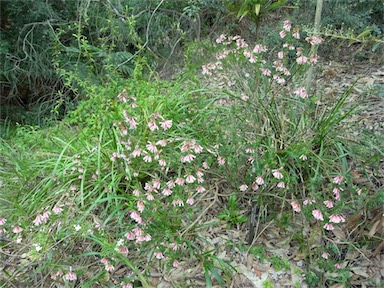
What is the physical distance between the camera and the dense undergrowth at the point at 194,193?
7.27 ft

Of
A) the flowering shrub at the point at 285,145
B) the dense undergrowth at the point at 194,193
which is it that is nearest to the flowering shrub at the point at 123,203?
the dense undergrowth at the point at 194,193

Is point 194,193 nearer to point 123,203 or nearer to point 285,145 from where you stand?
point 123,203

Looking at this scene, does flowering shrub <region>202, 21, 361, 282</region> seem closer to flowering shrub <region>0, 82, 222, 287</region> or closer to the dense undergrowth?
the dense undergrowth

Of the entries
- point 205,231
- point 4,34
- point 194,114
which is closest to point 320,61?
point 194,114

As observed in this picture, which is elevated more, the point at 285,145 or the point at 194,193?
the point at 285,145

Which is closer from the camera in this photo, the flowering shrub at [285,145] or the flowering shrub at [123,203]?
the flowering shrub at [123,203]

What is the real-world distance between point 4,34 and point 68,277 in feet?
13.5

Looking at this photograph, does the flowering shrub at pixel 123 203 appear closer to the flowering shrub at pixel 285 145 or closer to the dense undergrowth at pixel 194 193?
the dense undergrowth at pixel 194 193

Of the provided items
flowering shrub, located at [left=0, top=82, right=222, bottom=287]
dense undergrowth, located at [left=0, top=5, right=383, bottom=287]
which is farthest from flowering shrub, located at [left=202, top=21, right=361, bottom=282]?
flowering shrub, located at [left=0, top=82, right=222, bottom=287]

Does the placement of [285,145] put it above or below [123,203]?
above

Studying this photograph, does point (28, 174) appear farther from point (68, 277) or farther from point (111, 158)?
point (68, 277)

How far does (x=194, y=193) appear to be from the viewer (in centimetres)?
253

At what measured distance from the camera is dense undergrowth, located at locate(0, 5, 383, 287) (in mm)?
2217

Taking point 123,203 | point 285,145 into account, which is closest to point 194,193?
point 123,203
